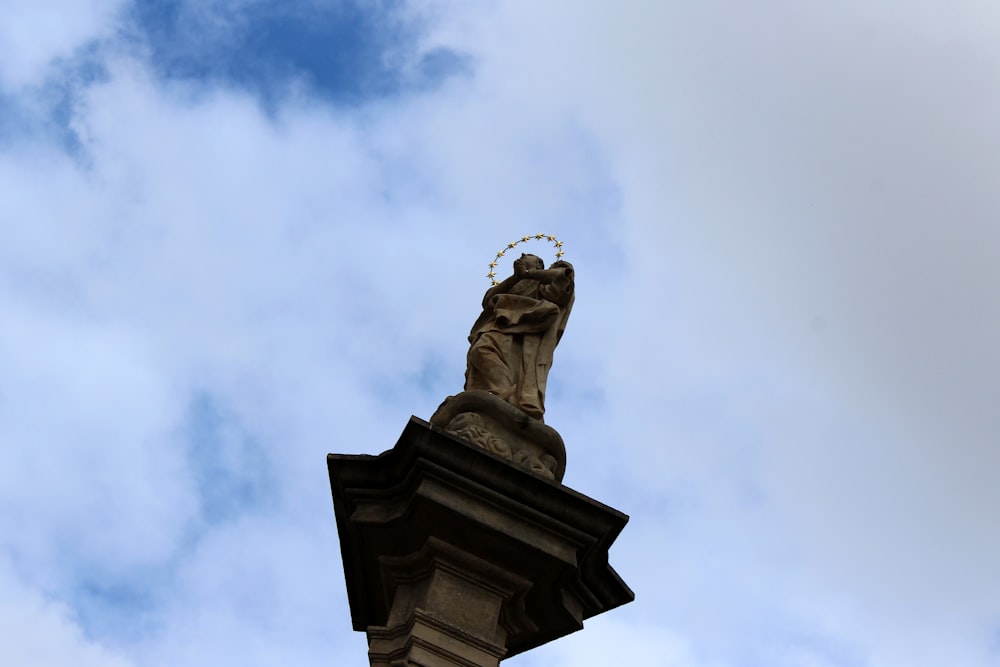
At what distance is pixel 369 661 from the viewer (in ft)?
24.9

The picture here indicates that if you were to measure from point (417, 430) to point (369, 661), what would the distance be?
4.99 feet

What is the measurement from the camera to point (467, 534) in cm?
792

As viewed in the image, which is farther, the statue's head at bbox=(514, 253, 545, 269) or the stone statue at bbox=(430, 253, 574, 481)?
the statue's head at bbox=(514, 253, 545, 269)

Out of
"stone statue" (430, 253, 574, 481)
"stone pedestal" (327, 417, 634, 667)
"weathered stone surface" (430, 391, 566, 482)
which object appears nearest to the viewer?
"stone pedestal" (327, 417, 634, 667)

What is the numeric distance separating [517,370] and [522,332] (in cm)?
47

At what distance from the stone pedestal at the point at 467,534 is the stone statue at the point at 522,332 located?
1.55 m

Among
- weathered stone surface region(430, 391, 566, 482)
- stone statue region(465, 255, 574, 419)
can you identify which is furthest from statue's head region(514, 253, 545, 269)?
weathered stone surface region(430, 391, 566, 482)

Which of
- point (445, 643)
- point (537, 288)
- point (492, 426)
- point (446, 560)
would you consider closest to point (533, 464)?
point (492, 426)

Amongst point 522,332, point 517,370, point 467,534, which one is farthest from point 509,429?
point 522,332

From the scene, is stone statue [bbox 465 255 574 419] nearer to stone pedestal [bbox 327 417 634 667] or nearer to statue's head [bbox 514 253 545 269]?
statue's head [bbox 514 253 545 269]

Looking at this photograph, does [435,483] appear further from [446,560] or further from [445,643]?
[445,643]

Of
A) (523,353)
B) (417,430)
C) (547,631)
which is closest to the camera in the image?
(417,430)

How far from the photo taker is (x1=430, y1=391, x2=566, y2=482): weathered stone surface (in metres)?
8.59

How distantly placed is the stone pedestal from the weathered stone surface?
0.50m
